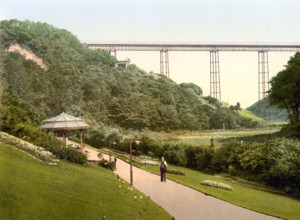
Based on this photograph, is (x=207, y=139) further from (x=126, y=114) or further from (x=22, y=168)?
(x=22, y=168)

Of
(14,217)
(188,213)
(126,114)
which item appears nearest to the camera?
(14,217)

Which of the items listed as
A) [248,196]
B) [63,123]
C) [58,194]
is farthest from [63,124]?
[248,196]

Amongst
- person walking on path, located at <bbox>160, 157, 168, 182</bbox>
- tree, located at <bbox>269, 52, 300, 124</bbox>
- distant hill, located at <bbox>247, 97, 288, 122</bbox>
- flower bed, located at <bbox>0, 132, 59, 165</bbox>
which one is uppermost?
tree, located at <bbox>269, 52, 300, 124</bbox>

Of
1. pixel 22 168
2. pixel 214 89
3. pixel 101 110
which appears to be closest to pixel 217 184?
pixel 214 89

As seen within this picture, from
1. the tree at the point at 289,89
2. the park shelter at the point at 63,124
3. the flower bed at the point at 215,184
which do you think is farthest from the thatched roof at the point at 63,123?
the tree at the point at 289,89

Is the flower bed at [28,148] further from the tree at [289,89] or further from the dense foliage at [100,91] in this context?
the tree at [289,89]

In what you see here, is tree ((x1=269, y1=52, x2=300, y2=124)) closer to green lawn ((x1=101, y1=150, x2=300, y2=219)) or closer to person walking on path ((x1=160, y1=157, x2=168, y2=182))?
green lawn ((x1=101, y1=150, x2=300, y2=219))

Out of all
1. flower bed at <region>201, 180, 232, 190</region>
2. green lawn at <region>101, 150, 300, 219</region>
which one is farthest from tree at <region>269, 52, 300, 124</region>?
flower bed at <region>201, 180, 232, 190</region>
